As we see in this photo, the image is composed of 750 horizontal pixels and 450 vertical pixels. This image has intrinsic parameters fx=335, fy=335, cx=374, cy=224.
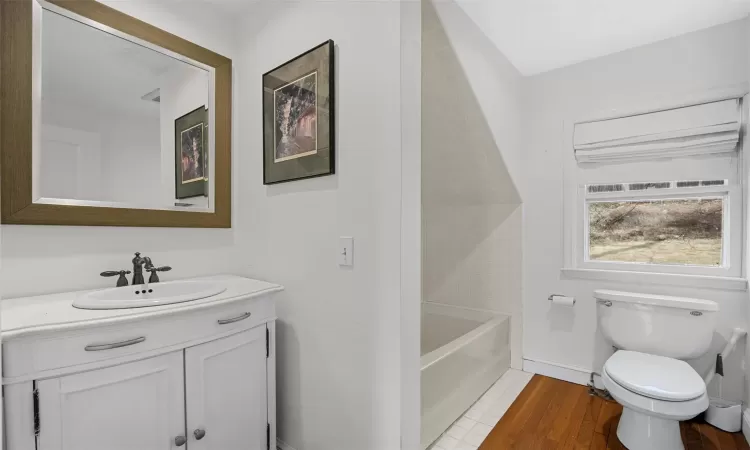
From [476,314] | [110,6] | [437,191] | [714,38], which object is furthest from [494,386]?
[110,6]

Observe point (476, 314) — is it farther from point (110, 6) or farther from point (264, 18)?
point (110, 6)

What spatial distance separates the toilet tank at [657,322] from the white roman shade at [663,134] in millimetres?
875

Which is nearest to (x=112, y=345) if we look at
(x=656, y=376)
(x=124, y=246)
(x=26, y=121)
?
(x=124, y=246)

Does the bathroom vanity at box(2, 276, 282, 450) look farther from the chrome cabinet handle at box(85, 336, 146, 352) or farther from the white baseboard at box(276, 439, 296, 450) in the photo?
the white baseboard at box(276, 439, 296, 450)

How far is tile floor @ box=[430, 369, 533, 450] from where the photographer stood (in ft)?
5.63

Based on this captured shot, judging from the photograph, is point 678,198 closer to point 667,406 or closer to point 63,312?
point 667,406

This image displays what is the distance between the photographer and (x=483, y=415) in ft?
6.41

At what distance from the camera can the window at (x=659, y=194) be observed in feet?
6.23

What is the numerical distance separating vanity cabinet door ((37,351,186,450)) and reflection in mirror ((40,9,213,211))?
2.40 ft

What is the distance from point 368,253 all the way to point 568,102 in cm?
200

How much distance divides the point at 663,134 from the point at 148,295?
287 centimetres

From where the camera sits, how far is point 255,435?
4.61ft

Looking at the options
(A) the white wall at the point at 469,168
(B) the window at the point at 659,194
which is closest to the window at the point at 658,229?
(B) the window at the point at 659,194

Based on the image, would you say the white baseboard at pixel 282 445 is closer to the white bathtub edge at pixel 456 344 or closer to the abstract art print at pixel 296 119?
the white bathtub edge at pixel 456 344
